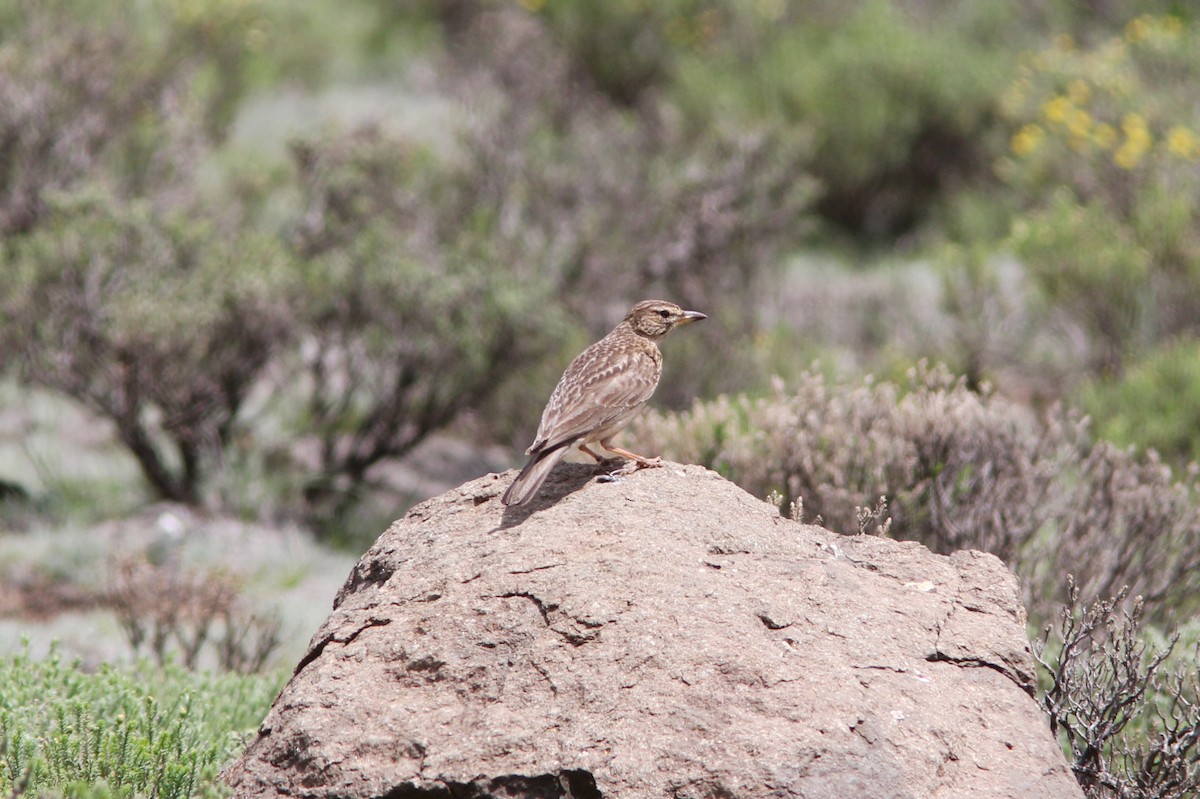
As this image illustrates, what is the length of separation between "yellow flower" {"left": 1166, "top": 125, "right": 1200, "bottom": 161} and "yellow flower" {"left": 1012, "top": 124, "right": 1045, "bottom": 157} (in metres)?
1.60

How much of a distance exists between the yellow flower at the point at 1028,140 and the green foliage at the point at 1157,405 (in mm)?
4361

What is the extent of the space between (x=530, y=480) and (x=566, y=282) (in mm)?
8297

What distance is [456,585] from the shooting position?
4387mm

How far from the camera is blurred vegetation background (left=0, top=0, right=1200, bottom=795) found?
7.29m

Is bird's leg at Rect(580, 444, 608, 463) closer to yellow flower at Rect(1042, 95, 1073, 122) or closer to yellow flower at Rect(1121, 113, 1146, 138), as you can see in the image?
yellow flower at Rect(1121, 113, 1146, 138)

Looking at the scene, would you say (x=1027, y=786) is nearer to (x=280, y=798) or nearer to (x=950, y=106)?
(x=280, y=798)

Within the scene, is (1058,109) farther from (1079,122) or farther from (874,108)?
(874,108)

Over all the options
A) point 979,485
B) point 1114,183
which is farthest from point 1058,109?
point 979,485

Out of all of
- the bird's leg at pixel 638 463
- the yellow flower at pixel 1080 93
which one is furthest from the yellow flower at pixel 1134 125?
the bird's leg at pixel 638 463

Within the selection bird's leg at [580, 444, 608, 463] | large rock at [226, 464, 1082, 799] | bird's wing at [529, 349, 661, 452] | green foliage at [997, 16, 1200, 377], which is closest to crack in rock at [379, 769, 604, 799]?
large rock at [226, 464, 1082, 799]

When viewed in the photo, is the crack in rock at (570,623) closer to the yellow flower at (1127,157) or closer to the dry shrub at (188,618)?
the dry shrub at (188,618)

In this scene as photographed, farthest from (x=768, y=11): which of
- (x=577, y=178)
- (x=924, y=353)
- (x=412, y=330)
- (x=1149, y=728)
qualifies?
(x=1149, y=728)

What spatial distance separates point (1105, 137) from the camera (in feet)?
46.5

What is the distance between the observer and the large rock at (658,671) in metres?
3.82
